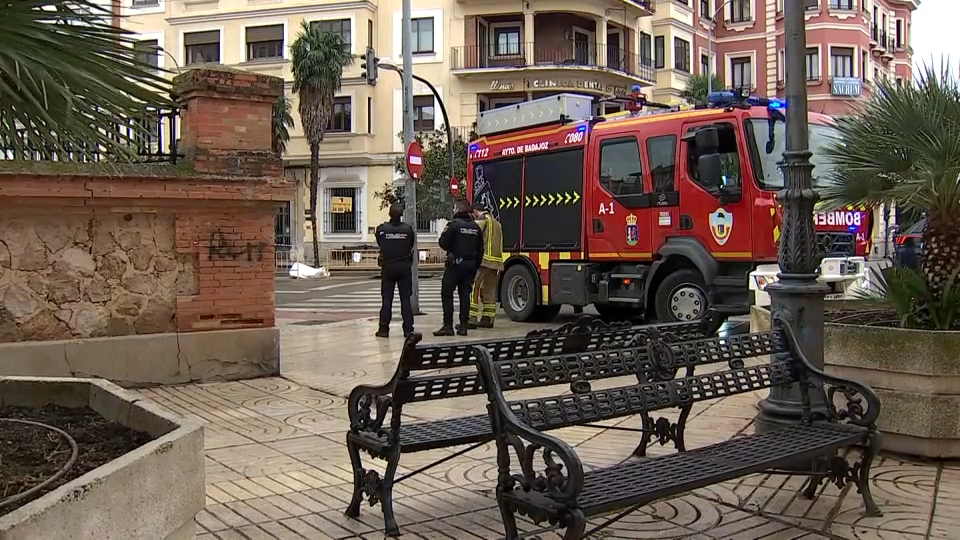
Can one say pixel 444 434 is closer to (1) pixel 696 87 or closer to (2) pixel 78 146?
(2) pixel 78 146

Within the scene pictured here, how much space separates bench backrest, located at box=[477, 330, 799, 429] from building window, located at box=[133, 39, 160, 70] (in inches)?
64.1

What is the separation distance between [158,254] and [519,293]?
7213mm

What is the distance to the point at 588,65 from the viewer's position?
37812mm

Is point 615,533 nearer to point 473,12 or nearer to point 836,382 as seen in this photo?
point 836,382

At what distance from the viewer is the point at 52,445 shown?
343 centimetres

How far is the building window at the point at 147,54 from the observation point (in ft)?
9.38

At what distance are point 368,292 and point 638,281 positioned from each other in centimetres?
1337

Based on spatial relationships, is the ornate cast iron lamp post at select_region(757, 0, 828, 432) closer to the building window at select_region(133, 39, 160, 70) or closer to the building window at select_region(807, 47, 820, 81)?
the building window at select_region(133, 39, 160, 70)

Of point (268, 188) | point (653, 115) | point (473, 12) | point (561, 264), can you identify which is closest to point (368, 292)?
point (561, 264)

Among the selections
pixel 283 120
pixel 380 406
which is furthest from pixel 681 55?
pixel 380 406

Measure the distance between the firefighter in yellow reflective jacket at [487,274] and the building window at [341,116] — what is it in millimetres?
29050

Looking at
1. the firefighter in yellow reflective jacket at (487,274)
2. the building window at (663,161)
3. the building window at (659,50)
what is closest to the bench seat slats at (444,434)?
the building window at (663,161)

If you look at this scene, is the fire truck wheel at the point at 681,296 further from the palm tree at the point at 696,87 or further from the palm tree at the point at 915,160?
the palm tree at the point at 696,87

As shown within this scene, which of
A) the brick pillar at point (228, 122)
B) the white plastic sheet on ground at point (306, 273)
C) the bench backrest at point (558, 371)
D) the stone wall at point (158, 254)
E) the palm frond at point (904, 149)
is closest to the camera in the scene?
the bench backrest at point (558, 371)
